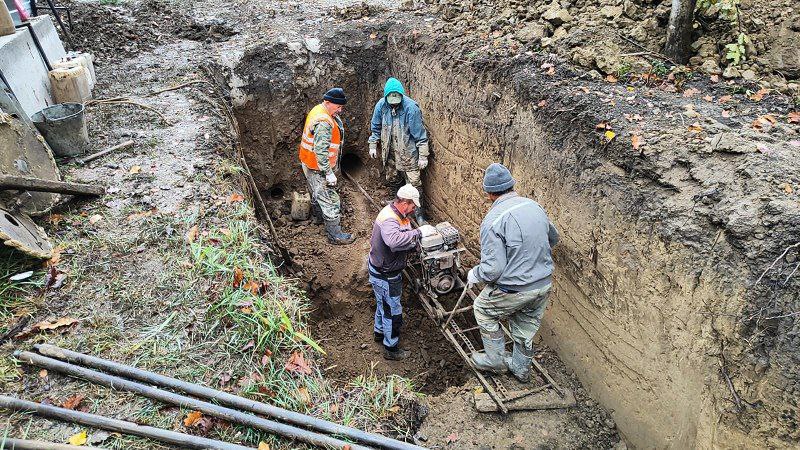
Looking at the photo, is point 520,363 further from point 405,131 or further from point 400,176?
point 400,176

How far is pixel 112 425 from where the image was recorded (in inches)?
114

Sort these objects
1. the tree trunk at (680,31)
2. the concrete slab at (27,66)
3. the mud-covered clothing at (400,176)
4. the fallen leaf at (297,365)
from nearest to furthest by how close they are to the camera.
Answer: the fallen leaf at (297,365) < the tree trunk at (680,31) < the concrete slab at (27,66) < the mud-covered clothing at (400,176)

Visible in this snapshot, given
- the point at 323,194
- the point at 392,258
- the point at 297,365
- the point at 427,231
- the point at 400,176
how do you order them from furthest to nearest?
the point at 400,176
the point at 323,194
the point at 427,231
the point at 392,258
the point at 297,365

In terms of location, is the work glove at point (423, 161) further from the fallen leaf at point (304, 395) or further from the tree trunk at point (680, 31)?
the fallen leaf at point (304, 395)

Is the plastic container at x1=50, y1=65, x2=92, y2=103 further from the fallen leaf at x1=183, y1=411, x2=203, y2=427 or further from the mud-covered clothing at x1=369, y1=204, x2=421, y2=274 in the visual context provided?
the fallen leaf at x1=183, y1=411, x2=203, y2=427

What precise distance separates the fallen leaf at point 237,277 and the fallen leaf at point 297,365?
0.80 meters

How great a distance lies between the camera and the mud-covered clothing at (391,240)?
527 cm

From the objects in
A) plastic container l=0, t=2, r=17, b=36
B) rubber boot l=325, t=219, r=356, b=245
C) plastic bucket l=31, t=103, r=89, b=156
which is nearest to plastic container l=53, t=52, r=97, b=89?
plastic container l=0, t=2, r=17, b=36

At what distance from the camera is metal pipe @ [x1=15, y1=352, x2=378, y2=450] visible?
2998mm

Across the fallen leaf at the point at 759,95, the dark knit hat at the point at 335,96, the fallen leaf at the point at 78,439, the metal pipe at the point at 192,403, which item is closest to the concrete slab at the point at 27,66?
the dark knit hat at the point at 335,96

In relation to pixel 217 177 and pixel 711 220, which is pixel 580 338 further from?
pixel 217 177

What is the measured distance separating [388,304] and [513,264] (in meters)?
1.96

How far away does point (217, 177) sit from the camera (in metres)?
5.32

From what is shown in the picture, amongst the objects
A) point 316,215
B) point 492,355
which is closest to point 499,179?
point 492,355
